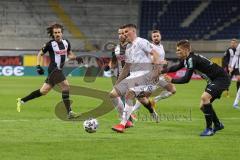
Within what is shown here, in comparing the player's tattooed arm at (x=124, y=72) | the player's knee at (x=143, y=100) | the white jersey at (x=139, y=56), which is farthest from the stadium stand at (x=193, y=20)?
the white jersey at (x=139, y=56)

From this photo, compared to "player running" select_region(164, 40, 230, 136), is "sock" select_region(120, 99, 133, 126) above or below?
below

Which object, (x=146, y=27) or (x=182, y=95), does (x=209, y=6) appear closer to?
(x=146, y=27)

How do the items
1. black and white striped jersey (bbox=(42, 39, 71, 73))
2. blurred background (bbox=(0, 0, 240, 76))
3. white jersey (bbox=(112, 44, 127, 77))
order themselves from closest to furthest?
white jersey (bbox=(112, 44, 127, 77))
black and white striped jersey (bbox=(42, 39, 71, 73))
blurred background (bbox=(0, 0, 240, 76))

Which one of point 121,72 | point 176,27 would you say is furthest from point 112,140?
point 176,27

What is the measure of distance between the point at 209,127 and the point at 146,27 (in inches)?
1456

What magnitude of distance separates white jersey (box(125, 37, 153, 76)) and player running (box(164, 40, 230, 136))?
76 centimetres

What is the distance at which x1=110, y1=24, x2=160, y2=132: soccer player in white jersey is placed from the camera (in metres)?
12.8

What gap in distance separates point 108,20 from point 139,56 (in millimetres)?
36443

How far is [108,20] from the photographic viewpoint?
49.2m

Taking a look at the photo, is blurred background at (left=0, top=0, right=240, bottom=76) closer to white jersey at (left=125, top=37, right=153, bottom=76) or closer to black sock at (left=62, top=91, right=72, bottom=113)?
black sock at (left=62, top=91, right=72, bottom=113)

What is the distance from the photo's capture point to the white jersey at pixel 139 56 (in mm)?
12898

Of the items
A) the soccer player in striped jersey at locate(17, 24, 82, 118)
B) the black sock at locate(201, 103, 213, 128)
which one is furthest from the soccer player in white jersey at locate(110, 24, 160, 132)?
the soccer player in striped jersey at locate(17, 24, 82, 118)

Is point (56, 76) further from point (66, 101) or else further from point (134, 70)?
point (134, 70)

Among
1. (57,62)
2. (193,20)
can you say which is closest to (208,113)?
(57,62)
